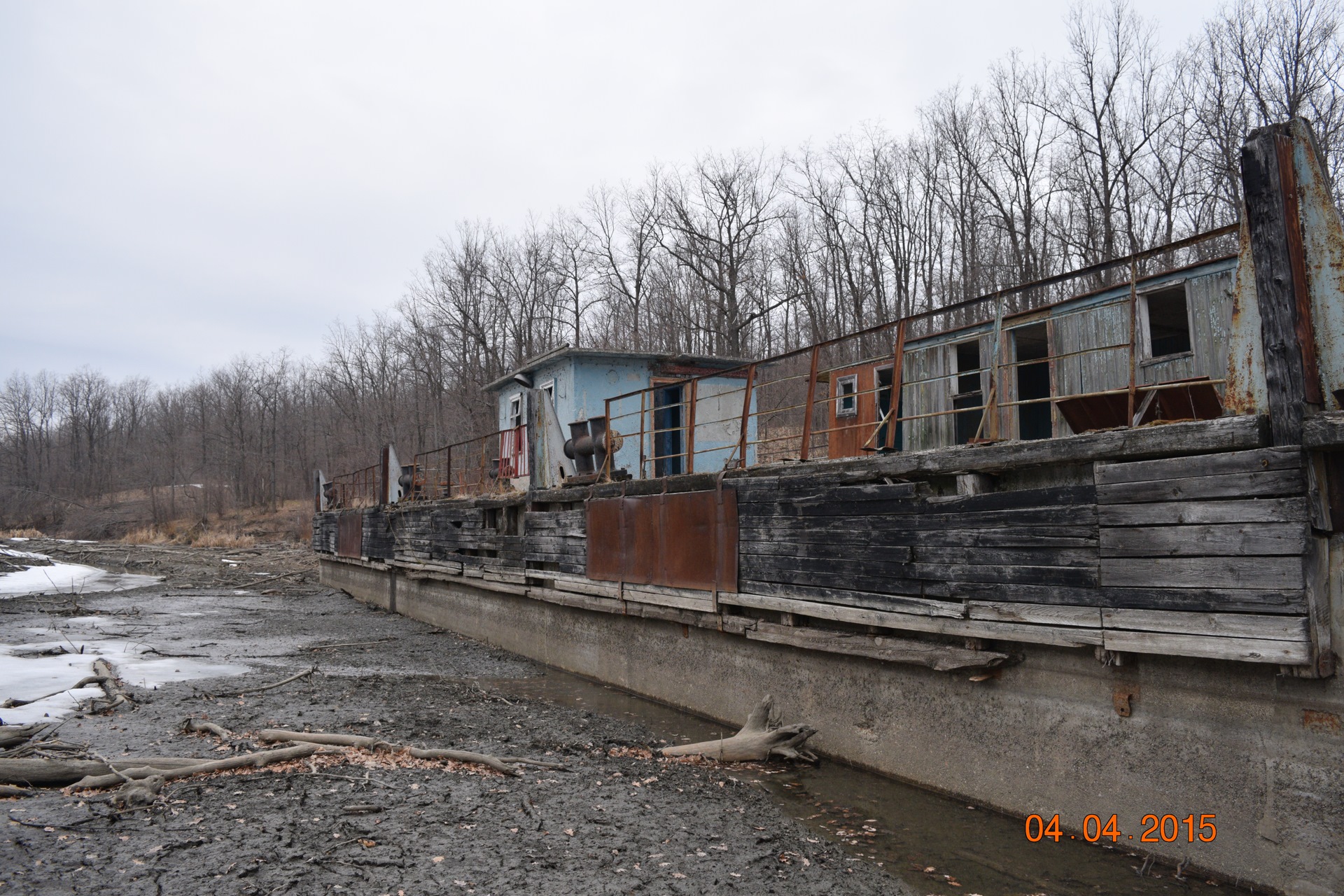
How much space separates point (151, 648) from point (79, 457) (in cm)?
6316

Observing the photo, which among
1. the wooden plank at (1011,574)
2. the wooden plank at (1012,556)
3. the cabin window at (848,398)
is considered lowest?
the wooden plank at (1011,574)

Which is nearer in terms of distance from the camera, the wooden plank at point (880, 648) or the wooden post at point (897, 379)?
the wooden plank at point (880, 648)

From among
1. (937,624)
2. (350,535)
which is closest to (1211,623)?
(937,624)

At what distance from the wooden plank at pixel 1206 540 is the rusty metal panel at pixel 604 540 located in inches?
257

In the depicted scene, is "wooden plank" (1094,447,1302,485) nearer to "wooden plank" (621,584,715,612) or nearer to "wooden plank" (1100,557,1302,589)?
"wooden plank" (1100,557,1302,589)

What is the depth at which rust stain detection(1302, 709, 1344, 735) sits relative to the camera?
4.23 meters

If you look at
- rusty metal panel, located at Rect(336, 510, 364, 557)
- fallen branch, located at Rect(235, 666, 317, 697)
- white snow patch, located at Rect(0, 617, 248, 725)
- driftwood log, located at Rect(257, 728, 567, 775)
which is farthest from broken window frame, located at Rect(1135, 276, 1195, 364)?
rusty metal panel, located at Rect(336, 510, 364, 557)

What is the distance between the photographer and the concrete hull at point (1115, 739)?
4332mm

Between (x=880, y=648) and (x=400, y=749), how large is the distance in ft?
13.2

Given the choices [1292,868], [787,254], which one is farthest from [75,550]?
[1292,868]

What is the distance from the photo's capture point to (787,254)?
32344mm

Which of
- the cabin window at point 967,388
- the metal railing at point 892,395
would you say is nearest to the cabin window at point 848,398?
the metal railing at point 892,395

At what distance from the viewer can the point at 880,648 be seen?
6.69 metres

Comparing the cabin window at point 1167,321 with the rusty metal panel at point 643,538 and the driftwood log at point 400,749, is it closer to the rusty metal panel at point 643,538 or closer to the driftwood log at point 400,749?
the rusty metal panel at point 643,538
